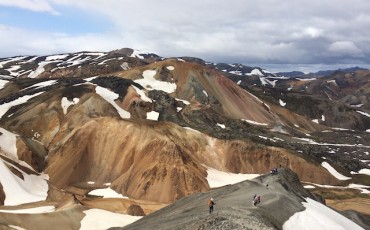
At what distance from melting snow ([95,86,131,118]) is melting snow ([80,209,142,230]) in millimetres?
55570

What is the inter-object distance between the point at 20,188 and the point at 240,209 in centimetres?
5295

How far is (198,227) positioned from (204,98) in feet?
374

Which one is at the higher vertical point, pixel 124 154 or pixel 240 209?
pixel 240 209

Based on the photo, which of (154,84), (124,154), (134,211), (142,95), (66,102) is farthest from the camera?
(154,84)

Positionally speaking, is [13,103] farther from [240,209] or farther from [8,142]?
[240,209]

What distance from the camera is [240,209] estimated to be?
1364 inches

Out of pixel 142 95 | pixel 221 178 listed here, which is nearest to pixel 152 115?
pixel 142 95

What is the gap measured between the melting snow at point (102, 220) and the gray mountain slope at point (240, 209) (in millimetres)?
11093

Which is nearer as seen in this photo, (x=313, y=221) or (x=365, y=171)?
(x=313, y=221)

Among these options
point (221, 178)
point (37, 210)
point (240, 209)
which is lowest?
point (221, 178)

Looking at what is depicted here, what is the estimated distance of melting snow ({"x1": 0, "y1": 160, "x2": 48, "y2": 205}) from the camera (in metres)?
72.2

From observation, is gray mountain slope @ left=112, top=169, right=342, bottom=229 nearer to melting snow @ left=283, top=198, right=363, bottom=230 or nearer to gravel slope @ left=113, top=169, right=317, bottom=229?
gravel slope @ left=113, top=169, right=317, bottom=229

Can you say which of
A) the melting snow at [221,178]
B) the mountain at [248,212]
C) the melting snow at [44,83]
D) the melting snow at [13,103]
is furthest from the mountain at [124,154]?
the mountain at [248,212]

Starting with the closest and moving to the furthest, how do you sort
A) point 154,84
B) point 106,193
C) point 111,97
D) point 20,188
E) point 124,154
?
point 20,188, point 106,193, point 124,154, point 111,97, point 154,84
